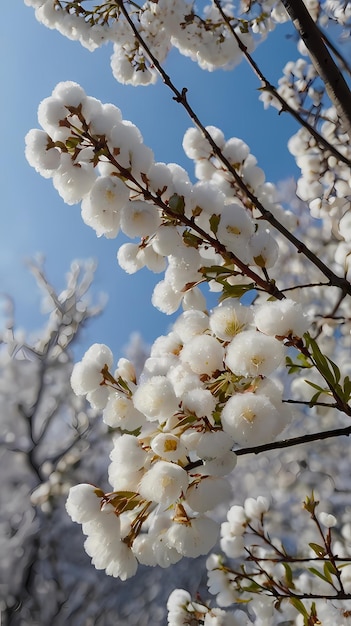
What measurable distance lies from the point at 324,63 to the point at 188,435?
0.79m

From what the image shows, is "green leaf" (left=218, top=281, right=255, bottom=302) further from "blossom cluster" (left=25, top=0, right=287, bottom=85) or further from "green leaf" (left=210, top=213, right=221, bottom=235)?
"blossom cluster" (left=25, top=0, right=287, bottom=85)

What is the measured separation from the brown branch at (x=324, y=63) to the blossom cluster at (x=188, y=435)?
470 millimetres

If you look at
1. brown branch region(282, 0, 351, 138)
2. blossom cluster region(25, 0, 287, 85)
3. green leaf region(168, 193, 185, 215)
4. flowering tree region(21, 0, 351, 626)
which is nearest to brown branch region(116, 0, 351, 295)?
flowering tree region(21, 0, 351, 626)

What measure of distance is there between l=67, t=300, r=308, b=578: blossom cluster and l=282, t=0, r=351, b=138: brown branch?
470 millimetres

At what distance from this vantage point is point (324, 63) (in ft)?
3.05

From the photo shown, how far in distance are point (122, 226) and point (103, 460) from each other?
288 inches

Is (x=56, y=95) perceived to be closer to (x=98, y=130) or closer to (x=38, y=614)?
(x=98, y=130)

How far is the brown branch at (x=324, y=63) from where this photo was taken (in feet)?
3.02

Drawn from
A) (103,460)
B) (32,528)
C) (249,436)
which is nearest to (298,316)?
(249,436)

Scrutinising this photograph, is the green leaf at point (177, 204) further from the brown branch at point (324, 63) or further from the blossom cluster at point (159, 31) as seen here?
the blossom cluster at point (159, 31)

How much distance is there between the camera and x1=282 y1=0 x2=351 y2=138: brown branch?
0.92 m

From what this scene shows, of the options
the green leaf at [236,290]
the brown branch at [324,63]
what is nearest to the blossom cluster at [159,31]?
the brown branch at [324,63]

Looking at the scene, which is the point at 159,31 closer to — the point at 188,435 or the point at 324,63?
the point at 324,63

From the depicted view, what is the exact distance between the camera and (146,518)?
2.70 feet
